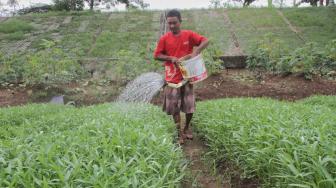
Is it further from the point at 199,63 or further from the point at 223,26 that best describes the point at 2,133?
the point at 223,26

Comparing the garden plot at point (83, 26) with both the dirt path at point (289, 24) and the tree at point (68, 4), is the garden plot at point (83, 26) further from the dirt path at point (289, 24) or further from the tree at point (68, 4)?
the dirt path at point (289, 24)

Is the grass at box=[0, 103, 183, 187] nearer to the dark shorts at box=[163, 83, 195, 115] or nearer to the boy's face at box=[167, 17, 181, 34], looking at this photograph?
the dark shorts at box=[163, 83, 195, 115]

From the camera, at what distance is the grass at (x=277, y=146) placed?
2.65m

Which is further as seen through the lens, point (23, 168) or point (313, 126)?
point (313, 126)

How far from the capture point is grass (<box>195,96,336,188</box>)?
2650mm

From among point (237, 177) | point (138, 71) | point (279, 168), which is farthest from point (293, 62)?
point (279, 168)

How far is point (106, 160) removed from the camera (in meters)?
2.75

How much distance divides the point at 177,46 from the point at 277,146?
283 centimetres

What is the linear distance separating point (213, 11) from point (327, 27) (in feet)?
17.0

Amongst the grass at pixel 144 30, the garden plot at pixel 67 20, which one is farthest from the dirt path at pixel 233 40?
the garden plot at pixel 67 20

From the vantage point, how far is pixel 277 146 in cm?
330

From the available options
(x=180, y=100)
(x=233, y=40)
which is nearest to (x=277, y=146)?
(x=180, y=100)

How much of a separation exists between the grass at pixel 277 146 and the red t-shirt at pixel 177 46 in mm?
964

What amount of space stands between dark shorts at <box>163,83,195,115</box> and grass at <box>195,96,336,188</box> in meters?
0.67
